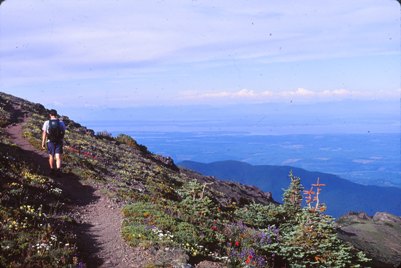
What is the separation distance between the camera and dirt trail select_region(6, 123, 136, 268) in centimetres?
1067

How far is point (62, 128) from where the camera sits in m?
19.1

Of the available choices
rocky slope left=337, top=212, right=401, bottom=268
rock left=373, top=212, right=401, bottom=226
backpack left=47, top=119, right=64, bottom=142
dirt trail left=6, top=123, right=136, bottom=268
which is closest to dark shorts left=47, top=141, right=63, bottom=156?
backpack left=47, top=119, right=64, bottom=142

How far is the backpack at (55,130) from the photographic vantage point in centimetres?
1873

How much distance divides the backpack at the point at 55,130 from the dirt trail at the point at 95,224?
225 centimetres

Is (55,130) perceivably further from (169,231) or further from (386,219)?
(386,219)

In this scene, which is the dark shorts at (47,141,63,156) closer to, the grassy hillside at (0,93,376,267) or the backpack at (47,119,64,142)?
the backpack at (47,119,64,142)

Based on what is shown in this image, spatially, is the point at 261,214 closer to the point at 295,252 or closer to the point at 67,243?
the point at 295,252

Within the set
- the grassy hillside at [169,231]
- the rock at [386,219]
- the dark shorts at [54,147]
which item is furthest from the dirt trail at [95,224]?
the rock at [386,219]

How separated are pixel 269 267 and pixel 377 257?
2224cm

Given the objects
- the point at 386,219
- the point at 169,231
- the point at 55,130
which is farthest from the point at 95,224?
the point at 386,219

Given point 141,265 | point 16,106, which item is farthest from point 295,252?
point 16,106

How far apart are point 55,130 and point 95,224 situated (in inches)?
263

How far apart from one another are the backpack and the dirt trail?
225 cm

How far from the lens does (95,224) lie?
14.2 meters
